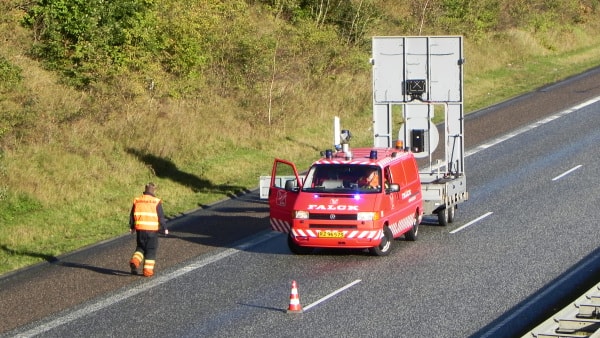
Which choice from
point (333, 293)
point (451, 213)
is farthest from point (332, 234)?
point (451, 213)

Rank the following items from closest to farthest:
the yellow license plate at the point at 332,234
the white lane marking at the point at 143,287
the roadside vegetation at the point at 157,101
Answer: the white lane marking at the point at 143,287
the yellow license plate at the point at 332,234
the roadside vegetation at the point at 157,101

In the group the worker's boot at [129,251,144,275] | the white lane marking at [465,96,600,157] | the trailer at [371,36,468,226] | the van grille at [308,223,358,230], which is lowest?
the white lane marking at [465,96,600,157]

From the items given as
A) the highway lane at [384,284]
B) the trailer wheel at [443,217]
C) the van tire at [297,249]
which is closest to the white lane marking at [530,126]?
the highway lane at [384,284]

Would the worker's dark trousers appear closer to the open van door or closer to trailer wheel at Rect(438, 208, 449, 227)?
the open van door

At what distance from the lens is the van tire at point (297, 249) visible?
20.7 m

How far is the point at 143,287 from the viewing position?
60.5 ft

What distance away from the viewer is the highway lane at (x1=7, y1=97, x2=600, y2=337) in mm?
15680

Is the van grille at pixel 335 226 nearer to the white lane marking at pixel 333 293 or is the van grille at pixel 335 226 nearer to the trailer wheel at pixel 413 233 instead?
the white lane marking at pixel 333 293

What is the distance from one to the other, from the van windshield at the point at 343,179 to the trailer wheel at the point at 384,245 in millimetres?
786

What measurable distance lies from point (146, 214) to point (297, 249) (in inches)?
121

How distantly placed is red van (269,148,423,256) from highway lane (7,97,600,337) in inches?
17.4

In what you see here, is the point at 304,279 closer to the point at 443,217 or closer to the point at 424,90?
the point at 443,217

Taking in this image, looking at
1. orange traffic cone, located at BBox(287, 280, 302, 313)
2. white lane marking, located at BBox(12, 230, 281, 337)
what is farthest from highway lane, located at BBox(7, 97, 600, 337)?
orange traffic cone, located at BBox(287, 280, 302, 313)

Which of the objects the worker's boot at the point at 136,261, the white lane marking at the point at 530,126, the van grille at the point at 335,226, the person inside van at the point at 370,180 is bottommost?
the white lane marking at the point at 530,126
